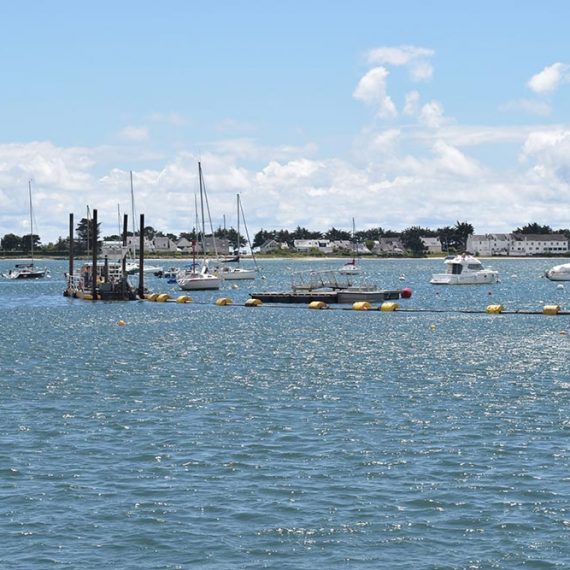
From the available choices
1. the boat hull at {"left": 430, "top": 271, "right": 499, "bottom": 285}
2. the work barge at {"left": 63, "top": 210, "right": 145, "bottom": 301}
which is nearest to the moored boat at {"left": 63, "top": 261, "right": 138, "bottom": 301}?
the work barge at {"left": 63, "top": 210, "right": 145, "bottom": 301}

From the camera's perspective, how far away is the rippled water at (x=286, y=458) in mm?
20688

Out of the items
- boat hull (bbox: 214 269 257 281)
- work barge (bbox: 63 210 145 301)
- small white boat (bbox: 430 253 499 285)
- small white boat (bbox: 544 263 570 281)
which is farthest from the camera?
small white boat (bbox: 544 263 570 281)

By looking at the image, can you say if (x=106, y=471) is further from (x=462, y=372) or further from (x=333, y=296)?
(x=333, y=296)

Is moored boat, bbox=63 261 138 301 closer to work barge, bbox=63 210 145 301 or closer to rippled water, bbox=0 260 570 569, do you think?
work barge, bbox=63 210 145 301

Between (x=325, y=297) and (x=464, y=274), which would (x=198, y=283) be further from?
(x=464, y=274)

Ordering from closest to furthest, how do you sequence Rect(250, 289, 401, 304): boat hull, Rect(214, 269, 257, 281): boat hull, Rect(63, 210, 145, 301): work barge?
Rect(250, 289, 401, 304): boat hull < Rect(63, 210, 145, 301): work barge < Rect(214, 269, 257, 281): boat hull

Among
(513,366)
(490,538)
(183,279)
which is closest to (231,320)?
(513,366)

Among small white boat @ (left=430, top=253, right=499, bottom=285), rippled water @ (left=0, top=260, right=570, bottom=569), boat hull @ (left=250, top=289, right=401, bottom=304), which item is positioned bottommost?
rippled water @ (left=0, top=260, right=570, bottom=569)

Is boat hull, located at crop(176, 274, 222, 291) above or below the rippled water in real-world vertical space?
above

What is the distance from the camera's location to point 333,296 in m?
104

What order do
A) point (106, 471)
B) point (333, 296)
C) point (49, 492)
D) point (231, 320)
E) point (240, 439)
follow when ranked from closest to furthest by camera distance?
point (49, 492) → point (106, 471) → point (240, 439) → point (231, 320) → point (333, 296)

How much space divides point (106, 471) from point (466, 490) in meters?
8.93

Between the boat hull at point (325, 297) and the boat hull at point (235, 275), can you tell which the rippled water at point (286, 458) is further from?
the boat hull at point (235, 275)

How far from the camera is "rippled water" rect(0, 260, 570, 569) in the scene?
20.7 metres
